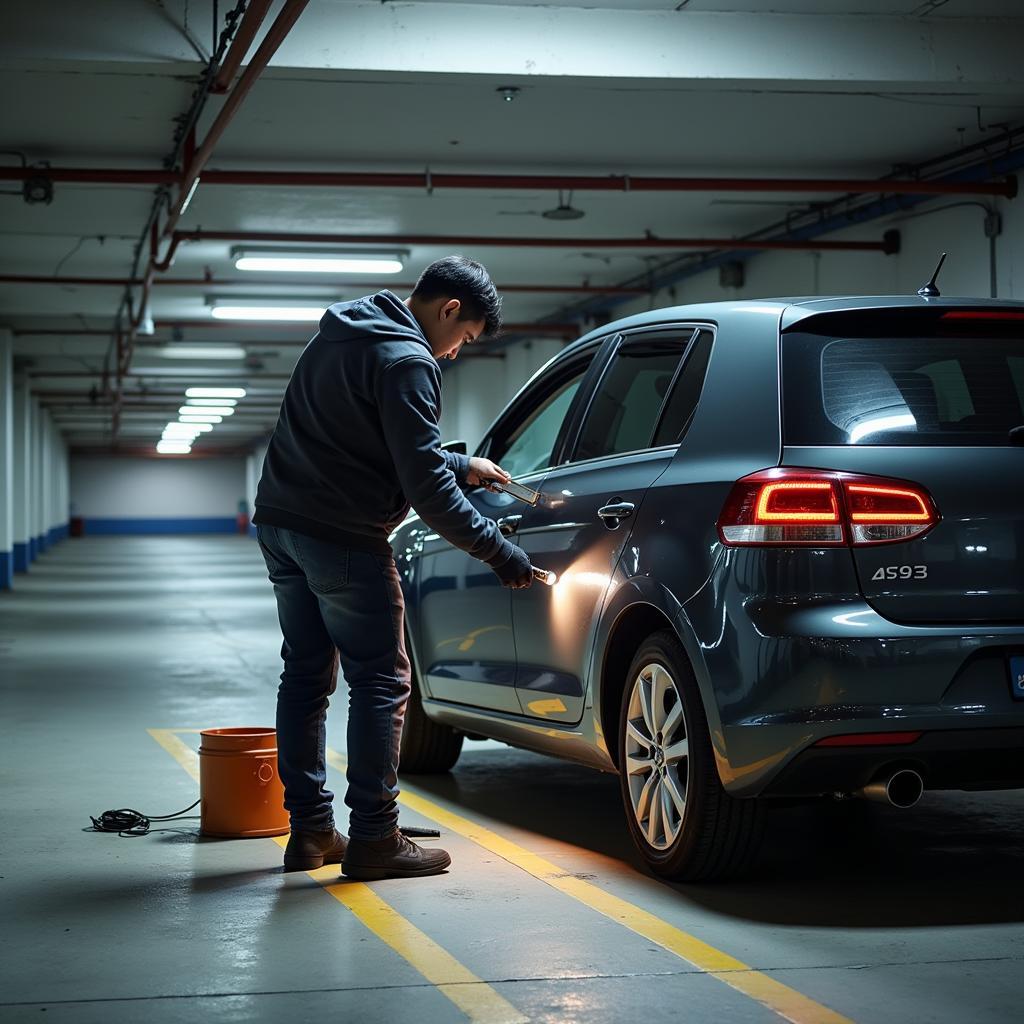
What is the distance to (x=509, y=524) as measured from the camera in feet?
18.3

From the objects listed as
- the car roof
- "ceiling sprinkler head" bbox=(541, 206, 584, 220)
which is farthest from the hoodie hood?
"ceiling sprinkler head" bbox=(541, 206, 584, 220)

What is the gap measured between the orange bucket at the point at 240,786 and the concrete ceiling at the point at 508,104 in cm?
561

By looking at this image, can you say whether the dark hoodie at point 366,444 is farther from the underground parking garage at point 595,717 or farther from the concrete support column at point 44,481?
the concrete support column at point 44,481

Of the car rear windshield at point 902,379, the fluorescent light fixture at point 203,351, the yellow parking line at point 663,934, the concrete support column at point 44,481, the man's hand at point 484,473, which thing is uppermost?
the fluorescent light fixture at point 203,351

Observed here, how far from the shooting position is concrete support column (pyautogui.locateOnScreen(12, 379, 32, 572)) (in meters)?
31.4

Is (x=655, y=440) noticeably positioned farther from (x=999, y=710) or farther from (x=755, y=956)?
(x=755, y=956)

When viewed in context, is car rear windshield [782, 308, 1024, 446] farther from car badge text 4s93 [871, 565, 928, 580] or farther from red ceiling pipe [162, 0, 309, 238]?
red ceiling pipe [162, 0, 309, 238]

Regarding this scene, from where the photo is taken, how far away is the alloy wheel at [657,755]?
4355 millimetres

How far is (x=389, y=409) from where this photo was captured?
443cm

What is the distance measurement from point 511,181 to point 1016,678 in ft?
31.3

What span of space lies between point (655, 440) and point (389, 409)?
864 mm

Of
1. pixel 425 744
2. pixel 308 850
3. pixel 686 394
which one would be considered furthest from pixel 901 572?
pixel 425 744

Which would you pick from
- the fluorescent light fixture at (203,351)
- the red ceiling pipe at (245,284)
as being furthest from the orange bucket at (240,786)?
the fluorescent light fixture at (203,351)

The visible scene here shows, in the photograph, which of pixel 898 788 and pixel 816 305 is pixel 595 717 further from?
pixel 816 305
